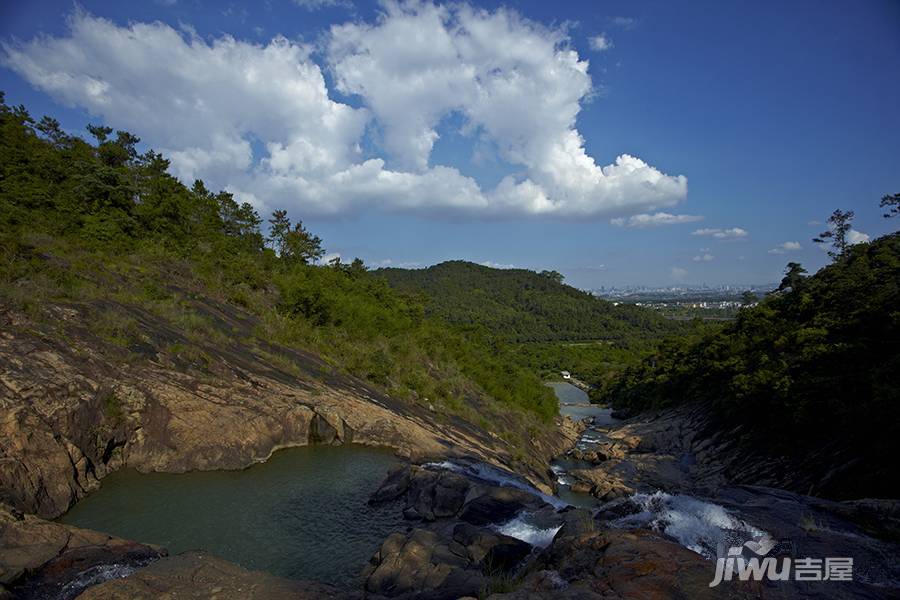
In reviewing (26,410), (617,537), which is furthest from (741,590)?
(26,410)

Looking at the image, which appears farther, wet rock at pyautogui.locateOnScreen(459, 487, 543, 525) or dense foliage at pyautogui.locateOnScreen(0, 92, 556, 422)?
dense foliage at pyautogui.locateOnScreen(0, 92, 556, 422)

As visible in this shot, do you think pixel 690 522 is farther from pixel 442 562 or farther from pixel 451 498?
pixel 451 498

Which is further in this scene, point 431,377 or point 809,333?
point 431,377

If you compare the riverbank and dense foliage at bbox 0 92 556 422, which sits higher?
dense foliage at bbox 0 92 556 422

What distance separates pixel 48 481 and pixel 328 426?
11708mm

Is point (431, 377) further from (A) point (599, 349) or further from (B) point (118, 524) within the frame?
(A) point (599, 349)

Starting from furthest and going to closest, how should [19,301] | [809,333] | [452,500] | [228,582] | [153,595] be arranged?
1. [809,333]
2. [19,301]
3. [452,500]
4. [228,582]
5. [153,595]

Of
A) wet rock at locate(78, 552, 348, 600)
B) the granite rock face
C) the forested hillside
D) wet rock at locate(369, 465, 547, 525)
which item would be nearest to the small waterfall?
wet rock at locate(369, 465, 547, 525)

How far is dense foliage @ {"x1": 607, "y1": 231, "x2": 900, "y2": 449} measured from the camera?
88.0 feet

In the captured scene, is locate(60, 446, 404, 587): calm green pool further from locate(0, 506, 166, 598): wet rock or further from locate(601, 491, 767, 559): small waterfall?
locate(601, 491, 767, 559): small waterfall

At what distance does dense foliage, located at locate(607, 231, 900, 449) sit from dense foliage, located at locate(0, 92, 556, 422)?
23766 mm

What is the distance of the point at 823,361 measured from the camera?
111 feet

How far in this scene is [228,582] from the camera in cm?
955

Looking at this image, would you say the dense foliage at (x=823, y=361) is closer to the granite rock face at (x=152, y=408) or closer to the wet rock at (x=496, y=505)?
the wet rock at (x=496, y=505)
